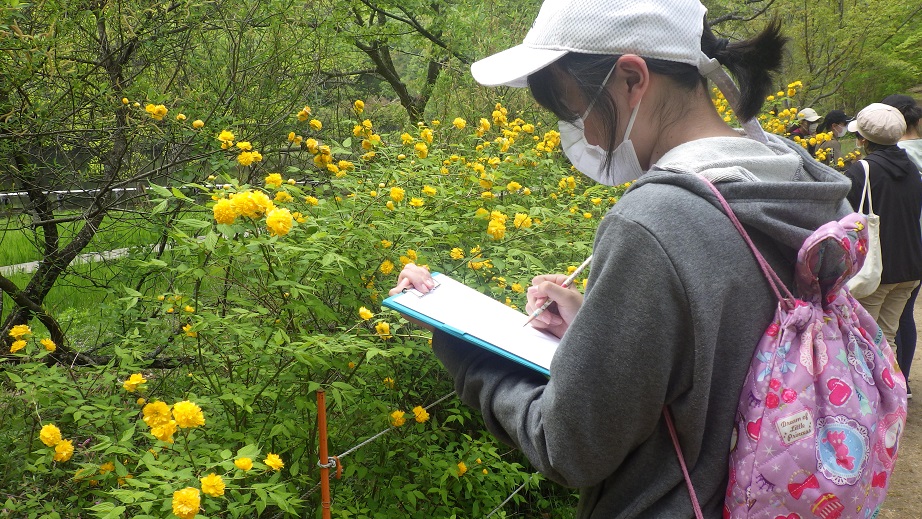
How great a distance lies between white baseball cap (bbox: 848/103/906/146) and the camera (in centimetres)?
459

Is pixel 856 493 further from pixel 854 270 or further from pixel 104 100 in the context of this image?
pixel 104 100

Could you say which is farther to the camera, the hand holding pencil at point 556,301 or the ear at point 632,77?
the hand holding pencil at point 556,301

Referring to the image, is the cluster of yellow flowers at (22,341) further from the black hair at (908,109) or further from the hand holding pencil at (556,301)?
the black hair at (908,109)

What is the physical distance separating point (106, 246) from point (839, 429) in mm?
4020

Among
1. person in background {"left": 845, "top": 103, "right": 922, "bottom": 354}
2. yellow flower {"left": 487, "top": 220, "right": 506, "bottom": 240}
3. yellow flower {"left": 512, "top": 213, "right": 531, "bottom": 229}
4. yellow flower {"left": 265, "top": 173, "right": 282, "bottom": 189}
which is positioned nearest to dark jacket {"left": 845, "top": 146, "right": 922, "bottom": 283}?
person in background {"left": 845, "top": 103, "right": 922, "bottom": 354}

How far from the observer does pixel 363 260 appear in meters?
2.21

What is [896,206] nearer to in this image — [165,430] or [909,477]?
[909,477]

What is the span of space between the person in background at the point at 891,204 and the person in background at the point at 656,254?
3.86 meters

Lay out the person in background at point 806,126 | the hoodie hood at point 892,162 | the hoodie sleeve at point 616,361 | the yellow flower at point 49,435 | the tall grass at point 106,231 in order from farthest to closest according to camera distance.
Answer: the person in background at point 806,126
the hoodie hood at point 892,162
the tall grass at point 106,231
the yellow flower at point 49,435
the hoodie sleeve at point 616,361

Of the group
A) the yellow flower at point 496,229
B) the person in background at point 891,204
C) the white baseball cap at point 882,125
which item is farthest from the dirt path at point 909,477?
the yellow flower at point 496,229

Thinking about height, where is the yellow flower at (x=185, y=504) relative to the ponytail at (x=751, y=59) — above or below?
below

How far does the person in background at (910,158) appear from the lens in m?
5.00

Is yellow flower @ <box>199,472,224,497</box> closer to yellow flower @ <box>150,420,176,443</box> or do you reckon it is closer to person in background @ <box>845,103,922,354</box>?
yellow flower @ <box>150,420,176,443</box>

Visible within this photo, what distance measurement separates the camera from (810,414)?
1044 millimetres
